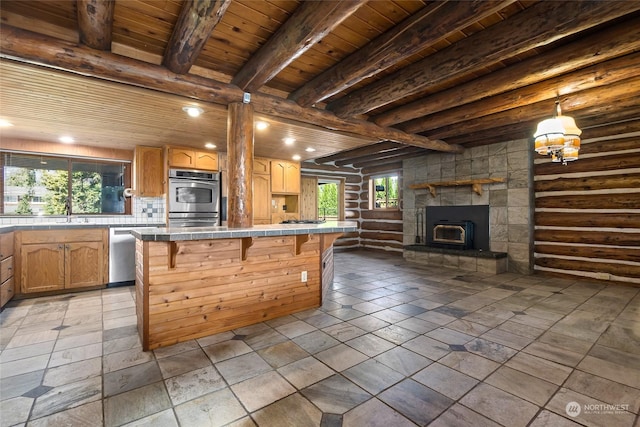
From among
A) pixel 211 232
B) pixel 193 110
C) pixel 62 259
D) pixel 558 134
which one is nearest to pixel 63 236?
pixel 62 259

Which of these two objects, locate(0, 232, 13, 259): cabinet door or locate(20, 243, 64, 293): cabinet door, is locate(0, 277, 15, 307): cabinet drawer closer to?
locate(20, 243, 64, 293): cabinet door

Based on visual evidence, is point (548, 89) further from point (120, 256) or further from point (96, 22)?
point (120, 256)

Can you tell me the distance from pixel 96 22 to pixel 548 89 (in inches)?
175

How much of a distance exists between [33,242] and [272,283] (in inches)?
134

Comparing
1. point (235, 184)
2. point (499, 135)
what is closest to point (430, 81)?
point (235, 184)

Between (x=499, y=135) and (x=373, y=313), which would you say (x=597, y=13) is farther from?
(x=499, y=135)

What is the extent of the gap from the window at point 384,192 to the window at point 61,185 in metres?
6.20

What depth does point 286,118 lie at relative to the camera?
3.75 m

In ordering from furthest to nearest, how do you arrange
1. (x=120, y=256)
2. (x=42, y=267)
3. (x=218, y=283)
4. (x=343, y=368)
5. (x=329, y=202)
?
(x=329, y=202) < (x=120, y=256) < (x=42, y=267) < (x=218, y=283) < (x=343, y=368)

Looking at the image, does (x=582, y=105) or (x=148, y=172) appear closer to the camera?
(x=582, y=105)

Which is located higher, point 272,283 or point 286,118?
point 286,118

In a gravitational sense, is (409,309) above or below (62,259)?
below

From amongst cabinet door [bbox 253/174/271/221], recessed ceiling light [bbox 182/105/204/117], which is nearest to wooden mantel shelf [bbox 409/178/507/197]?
cabinet door [bbox 253/174/271/221]

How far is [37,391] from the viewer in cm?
190
